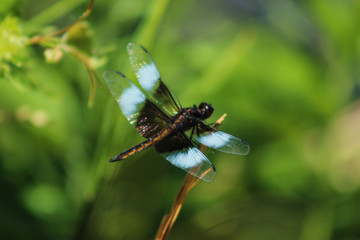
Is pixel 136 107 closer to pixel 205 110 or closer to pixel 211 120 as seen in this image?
pixel 205 110

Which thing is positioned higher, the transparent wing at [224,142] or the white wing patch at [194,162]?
the transparent wing at [224,142]

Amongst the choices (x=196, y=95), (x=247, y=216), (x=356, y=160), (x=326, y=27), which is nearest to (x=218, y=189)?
(x=247, y=216)

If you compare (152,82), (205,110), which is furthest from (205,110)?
(152,82)

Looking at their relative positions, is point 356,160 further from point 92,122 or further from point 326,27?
point 92,122

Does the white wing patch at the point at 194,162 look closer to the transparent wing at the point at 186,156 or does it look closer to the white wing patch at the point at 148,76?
the transparent wing at the point at 186,156

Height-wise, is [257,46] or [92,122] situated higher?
[257,46]

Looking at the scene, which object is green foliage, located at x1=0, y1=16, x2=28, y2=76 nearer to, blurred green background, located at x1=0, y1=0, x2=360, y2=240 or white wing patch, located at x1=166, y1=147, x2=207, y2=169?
blurred green background, located at x1=0, y1=0, x2=360, y2=240

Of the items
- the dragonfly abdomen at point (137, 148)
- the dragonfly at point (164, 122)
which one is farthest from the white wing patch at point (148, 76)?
the dragonfly abdomen at point (137, 148)

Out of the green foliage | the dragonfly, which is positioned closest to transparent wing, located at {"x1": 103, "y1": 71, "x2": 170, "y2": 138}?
the dragonfly
